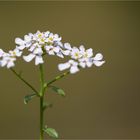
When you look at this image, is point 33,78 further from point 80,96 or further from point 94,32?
point 94,32

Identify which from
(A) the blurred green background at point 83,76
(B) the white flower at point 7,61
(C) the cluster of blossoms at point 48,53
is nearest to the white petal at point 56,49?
(C) the cluster of blossoms at point 48,53

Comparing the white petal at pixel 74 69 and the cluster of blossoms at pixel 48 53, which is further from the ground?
the cluster of blossoms at pixel 48 53

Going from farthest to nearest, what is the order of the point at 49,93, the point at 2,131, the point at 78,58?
1. the point at 49,93
2. the point at 2,131
3. the point at 78,58

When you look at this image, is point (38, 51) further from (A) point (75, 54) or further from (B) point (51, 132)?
(B) point (51, 132)

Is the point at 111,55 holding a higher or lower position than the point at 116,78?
higher

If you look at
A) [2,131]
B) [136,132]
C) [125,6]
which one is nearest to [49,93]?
[2,131]

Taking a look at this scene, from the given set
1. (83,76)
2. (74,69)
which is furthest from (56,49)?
(83,76)

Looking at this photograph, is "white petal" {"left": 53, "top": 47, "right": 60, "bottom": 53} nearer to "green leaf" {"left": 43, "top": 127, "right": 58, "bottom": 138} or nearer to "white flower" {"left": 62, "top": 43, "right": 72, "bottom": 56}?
"white flower" {"left": 62, "top": 43, "right": 72, "bottom": 56}

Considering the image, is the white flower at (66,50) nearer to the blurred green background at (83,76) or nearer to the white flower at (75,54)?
the white flower at (75,54)
